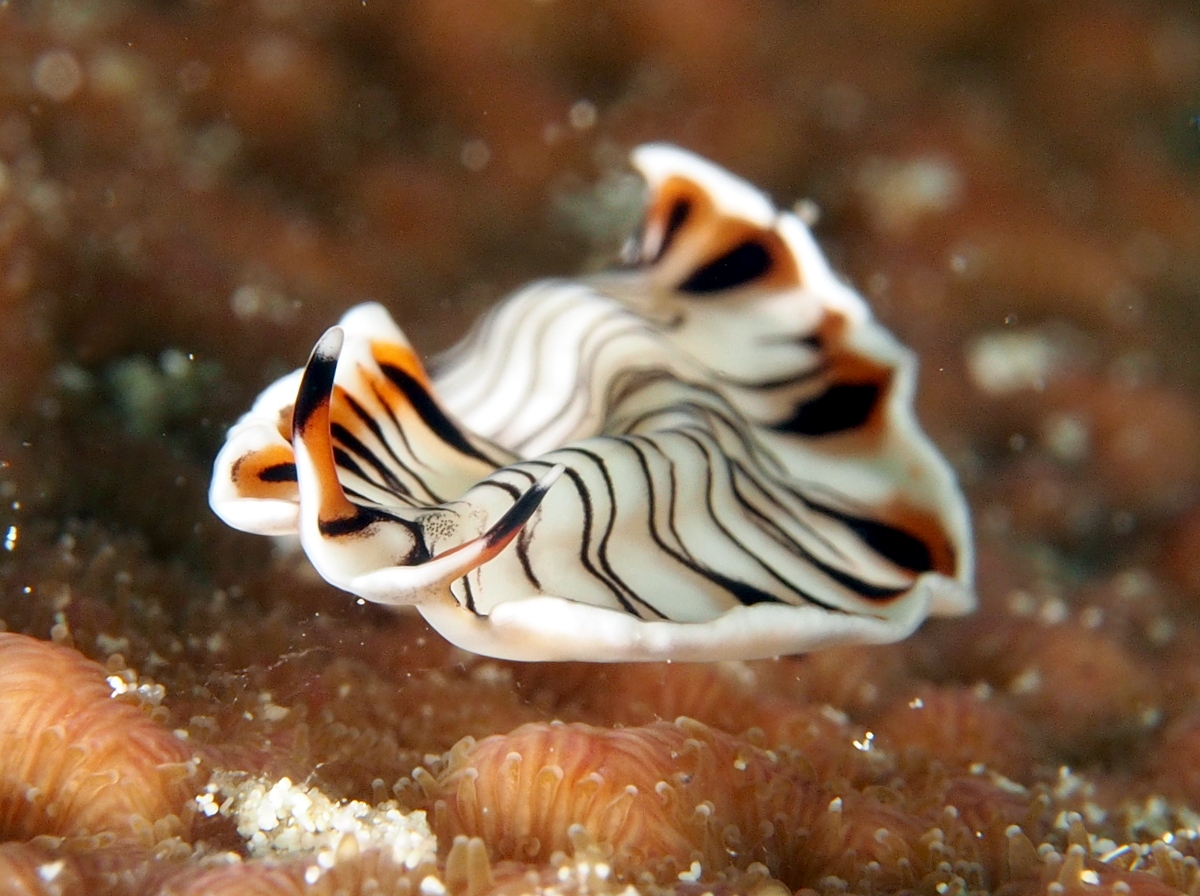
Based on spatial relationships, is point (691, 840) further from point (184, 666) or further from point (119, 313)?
point (119, 313)

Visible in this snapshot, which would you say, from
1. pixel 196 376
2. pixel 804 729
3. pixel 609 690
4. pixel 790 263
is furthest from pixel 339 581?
pixel 790 263

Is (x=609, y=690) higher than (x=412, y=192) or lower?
lower

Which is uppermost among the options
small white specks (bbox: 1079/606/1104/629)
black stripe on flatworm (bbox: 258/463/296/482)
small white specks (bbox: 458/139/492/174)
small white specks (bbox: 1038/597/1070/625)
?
small white specks (bbox: 458/139/492/174)

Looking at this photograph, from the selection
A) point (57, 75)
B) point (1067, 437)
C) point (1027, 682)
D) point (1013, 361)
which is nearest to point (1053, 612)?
point (1027, 682)

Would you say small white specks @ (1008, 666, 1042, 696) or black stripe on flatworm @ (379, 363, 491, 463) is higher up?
black stripe on flatworm @ (379, 363, 491, 463)

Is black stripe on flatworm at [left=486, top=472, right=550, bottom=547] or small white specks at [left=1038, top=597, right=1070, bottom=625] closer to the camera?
black stripe on flatworm at [left=486, top=472, right=550, bottom=547]

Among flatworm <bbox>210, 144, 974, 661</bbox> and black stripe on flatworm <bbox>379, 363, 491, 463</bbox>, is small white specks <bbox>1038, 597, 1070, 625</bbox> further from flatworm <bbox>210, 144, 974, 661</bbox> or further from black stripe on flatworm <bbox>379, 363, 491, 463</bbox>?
black stripe on flatworm <bbox>379, 363, 491, 463</bbox>

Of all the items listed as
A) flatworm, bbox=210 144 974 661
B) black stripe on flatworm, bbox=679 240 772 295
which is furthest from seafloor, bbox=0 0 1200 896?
black stripe on flatworm, bbox=679 240 772 295

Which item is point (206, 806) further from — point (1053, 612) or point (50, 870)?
point (1053, 612)
